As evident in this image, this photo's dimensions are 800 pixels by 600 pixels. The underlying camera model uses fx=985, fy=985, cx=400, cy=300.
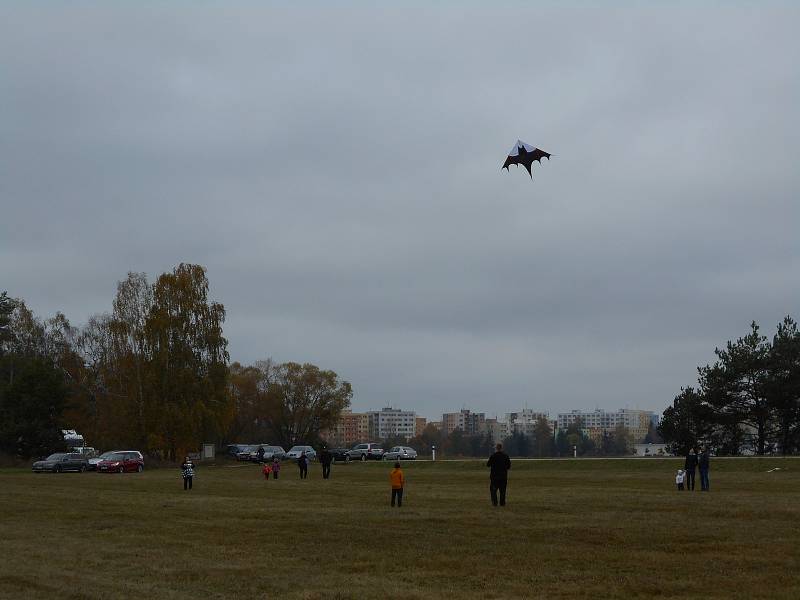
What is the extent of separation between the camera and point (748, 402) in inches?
3061

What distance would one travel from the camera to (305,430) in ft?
410

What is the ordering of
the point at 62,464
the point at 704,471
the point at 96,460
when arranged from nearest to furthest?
the point at 704,471 → the point at 96,460 → the point at 62,464

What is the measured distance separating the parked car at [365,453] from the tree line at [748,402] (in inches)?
1003

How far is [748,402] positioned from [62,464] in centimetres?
5219

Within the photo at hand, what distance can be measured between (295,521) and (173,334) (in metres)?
59.9

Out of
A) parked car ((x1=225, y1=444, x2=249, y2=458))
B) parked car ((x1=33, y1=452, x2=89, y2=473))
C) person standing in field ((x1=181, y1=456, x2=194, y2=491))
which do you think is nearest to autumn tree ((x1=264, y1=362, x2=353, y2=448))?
parked car ((x1=225, y1=444, x2=249, y2=458))

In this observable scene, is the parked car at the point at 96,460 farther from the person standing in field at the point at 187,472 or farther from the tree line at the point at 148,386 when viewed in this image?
the person standing in field at the point at 187,472

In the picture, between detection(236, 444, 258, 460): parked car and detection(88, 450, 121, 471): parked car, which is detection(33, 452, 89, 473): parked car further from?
detection(236, 444, 258, 460): parked car

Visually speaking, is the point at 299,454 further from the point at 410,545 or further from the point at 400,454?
the point at 410,545

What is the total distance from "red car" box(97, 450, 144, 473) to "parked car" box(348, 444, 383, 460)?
22606mm

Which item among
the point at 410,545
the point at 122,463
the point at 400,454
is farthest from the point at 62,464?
the point at 410,545

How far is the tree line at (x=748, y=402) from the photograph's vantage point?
76125 millimetres

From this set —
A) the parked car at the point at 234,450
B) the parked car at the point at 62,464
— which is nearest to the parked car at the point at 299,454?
the parked car at the point at 234,450

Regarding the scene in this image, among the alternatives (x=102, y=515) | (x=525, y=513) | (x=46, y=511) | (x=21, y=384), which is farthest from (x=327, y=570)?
(x=21, y=384)
